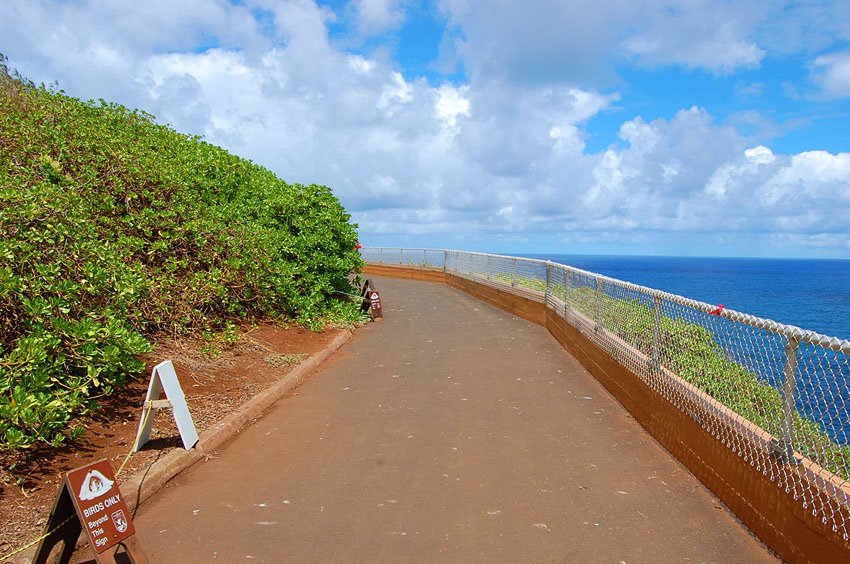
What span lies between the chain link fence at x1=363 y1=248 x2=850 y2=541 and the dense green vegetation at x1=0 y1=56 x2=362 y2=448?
5.31 meters

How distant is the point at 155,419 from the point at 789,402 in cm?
568

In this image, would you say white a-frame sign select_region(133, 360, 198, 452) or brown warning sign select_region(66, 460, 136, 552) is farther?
white a-frame sign select_region(133, 360, 198, 452)

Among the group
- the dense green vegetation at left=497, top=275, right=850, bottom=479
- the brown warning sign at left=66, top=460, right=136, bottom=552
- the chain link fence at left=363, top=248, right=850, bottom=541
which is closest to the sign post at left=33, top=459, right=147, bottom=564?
the brown warning sign at left=66, top=460, right=136, bottom=552

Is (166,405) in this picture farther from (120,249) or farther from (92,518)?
(120,249)

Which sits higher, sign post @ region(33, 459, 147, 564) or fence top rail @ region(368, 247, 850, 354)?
fence top rail @ region(368, 247, 850, 354)

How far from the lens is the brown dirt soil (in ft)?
14.4

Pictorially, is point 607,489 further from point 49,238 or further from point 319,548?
point 49,238

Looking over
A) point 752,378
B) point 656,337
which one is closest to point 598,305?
point 656,337

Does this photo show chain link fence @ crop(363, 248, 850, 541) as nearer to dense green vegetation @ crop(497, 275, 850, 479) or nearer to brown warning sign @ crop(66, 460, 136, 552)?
dense green vegetation @ crop(497, 275, 850, 479)

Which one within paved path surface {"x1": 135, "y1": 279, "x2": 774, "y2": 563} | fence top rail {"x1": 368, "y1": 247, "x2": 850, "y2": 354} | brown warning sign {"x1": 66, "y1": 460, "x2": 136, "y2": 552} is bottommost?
paved path surface {"x1": 135, "y1": 279, "x2": 774, "y2": 563}

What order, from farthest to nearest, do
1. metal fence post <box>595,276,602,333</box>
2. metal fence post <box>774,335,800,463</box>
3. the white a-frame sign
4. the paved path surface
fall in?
metal fence post <box>595,276,602,333</box> < the white a-frame sign < the paved path surface < metal fence post <box>774,335,800,463</box>

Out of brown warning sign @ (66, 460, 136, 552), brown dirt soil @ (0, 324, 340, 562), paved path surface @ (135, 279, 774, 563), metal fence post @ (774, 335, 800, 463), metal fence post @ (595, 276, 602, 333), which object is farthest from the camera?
metal fence post @ (595, 276, 602, 333)

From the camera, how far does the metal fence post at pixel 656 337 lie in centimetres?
637

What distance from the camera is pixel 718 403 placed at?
5.00m
